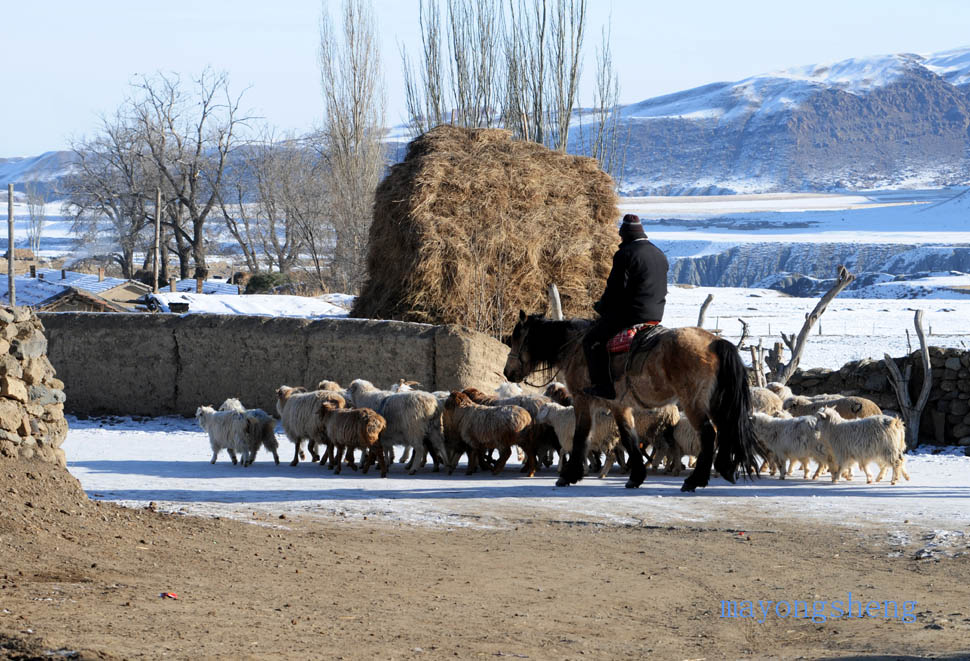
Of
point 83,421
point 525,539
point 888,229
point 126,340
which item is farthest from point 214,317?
point 888,229

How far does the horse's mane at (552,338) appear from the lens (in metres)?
12.1

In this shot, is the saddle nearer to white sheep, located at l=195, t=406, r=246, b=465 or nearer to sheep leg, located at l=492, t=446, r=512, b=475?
sheep leg, located at l=492, t=446, r=512, b=475

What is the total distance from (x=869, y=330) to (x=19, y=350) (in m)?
38.9

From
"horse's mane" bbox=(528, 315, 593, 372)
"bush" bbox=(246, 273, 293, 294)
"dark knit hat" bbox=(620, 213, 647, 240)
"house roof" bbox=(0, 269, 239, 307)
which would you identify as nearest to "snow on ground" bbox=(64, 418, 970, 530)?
"horse's mane" bbox=(528, 315, 593, 372)

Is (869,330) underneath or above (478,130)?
underneath

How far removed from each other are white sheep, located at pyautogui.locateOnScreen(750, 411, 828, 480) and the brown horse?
2.43 ft

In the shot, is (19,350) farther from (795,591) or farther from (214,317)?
(214,317)

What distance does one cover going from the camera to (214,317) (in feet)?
59.5

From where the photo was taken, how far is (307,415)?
43.6 ft

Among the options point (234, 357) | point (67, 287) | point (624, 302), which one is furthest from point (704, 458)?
point (67, 287)

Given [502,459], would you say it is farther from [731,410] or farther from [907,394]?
[907,394]

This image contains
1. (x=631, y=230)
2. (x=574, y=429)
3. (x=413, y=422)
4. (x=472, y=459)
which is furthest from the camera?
(x=472, y=459)

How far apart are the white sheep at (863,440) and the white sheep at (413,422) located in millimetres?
4066

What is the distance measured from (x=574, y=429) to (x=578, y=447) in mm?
563
